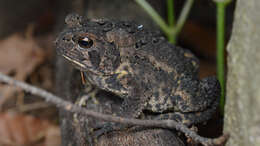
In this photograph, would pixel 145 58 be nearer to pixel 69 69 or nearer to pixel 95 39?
pixel 95 39

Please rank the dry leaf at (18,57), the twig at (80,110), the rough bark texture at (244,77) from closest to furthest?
the rough bark texture at (244,77)
the twig at (80,110)
the dry leaf at (18,57)

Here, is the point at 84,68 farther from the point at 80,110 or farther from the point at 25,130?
the point at 25,130

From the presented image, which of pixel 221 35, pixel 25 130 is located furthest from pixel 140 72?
pixel 25 130

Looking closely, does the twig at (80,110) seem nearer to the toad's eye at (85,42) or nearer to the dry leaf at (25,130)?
the toad's eye at (85,42)

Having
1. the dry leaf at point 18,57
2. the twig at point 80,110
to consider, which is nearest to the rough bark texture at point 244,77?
the twig at point 80,110

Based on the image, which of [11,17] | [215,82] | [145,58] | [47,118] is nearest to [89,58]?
[145,58]

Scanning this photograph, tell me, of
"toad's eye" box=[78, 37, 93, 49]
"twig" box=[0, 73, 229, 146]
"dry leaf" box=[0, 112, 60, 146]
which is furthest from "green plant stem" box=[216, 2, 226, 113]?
"dry leaf" box=[0, 112, 60, 146]
